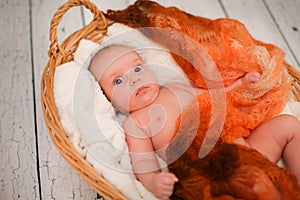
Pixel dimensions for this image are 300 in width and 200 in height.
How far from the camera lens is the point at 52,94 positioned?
1240 millimetres

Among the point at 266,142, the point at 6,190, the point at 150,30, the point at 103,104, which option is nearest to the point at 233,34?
the point at 150,30

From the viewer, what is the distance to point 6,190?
4.53 ft

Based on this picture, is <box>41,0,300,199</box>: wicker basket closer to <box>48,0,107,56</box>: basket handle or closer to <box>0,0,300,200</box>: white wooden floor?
<box>48,0,107,56</box>: basket handle

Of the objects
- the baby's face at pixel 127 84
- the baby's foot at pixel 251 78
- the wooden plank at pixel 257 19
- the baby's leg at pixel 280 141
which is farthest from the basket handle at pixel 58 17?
the wooden plank at pixel 257 19

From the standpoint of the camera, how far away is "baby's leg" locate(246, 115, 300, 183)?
124 centimetres

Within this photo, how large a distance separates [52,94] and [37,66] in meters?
0.53

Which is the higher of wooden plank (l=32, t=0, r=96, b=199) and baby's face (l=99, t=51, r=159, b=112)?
baby's face (l=99, t=51, r=159, b=112)

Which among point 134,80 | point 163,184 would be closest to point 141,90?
point 134,80

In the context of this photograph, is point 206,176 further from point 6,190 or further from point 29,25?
point 29,25

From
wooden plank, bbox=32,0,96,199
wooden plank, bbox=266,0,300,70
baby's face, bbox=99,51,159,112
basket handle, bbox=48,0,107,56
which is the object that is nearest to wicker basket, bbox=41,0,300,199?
basket handle, bbox=48,0,107,56

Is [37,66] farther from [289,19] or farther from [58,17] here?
[289,19]

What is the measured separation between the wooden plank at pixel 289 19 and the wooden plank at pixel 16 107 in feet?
3.60

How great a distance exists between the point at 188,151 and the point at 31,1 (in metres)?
1.19

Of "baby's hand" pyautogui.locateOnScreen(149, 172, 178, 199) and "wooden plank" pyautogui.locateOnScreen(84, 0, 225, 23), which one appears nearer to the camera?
"baby's hand" pyautogui.locateOnScreen(149, 172, 178, 199)
